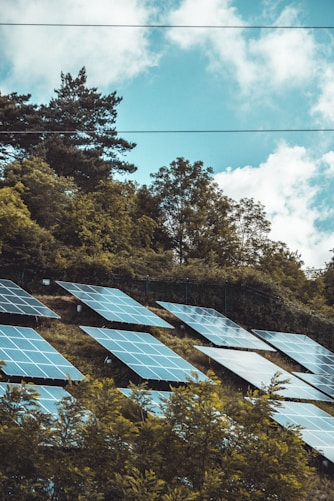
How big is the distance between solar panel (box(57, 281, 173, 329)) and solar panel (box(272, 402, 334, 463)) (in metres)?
7.97

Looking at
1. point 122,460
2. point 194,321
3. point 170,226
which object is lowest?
point 122,460

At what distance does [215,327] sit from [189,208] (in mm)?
19080

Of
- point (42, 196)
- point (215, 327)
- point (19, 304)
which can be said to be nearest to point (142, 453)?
point (19, 304)

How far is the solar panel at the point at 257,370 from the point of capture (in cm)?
2614

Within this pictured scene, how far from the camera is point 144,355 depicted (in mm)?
25516

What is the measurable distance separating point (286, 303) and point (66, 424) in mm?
27069

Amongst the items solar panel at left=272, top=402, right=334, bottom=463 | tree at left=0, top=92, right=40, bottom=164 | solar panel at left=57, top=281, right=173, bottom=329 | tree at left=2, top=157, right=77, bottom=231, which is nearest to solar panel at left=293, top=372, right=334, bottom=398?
solar panel at left=272, top=402, right=334, bottom=463

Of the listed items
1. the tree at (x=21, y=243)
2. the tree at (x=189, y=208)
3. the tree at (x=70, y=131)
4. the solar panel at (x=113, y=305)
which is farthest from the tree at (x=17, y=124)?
the solar panel at (x=113, y=305)

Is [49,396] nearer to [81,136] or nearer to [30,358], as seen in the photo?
[30,358]

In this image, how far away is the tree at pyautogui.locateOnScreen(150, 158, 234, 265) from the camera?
167 feet

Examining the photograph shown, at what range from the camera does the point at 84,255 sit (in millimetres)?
37438

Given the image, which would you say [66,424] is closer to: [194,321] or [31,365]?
[31,365]

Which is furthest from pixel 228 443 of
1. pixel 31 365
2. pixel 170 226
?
pixel 170 226

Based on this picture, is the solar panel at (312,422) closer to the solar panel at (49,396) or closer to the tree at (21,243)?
the solar panel at (49,396)
